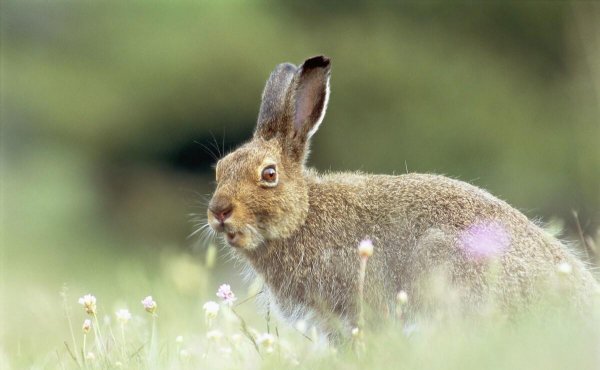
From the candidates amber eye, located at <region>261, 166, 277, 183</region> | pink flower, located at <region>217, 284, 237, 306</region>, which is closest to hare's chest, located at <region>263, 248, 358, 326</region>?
amber eye, located at <region>261, 166, 277, 183</region>

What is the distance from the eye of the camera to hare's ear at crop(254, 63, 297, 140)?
17.5 ft

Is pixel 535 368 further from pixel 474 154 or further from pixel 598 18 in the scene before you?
pixel 474 154

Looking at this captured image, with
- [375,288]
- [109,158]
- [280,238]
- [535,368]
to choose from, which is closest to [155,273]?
[280,238]

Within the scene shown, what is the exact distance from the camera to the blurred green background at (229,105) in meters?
11.3

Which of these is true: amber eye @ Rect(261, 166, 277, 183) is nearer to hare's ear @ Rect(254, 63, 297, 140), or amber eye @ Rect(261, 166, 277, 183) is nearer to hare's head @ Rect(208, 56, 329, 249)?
hare's head @ Rect(208, 56, 329, 249)

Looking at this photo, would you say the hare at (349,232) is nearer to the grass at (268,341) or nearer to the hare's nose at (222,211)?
the hare's nose at (222,211)

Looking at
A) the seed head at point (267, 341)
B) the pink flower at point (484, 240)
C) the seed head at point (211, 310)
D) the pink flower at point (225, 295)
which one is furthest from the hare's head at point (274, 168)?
the seed head at point (267, 341)

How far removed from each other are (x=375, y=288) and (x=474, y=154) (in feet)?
22.4

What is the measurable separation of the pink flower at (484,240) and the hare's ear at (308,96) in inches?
42.9

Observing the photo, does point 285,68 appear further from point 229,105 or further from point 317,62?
point 229,105

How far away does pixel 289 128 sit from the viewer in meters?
5.34

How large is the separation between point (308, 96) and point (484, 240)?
1.28 m

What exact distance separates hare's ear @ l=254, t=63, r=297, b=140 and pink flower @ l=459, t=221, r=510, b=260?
3.95ft

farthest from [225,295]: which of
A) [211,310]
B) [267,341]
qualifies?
[267,341]
